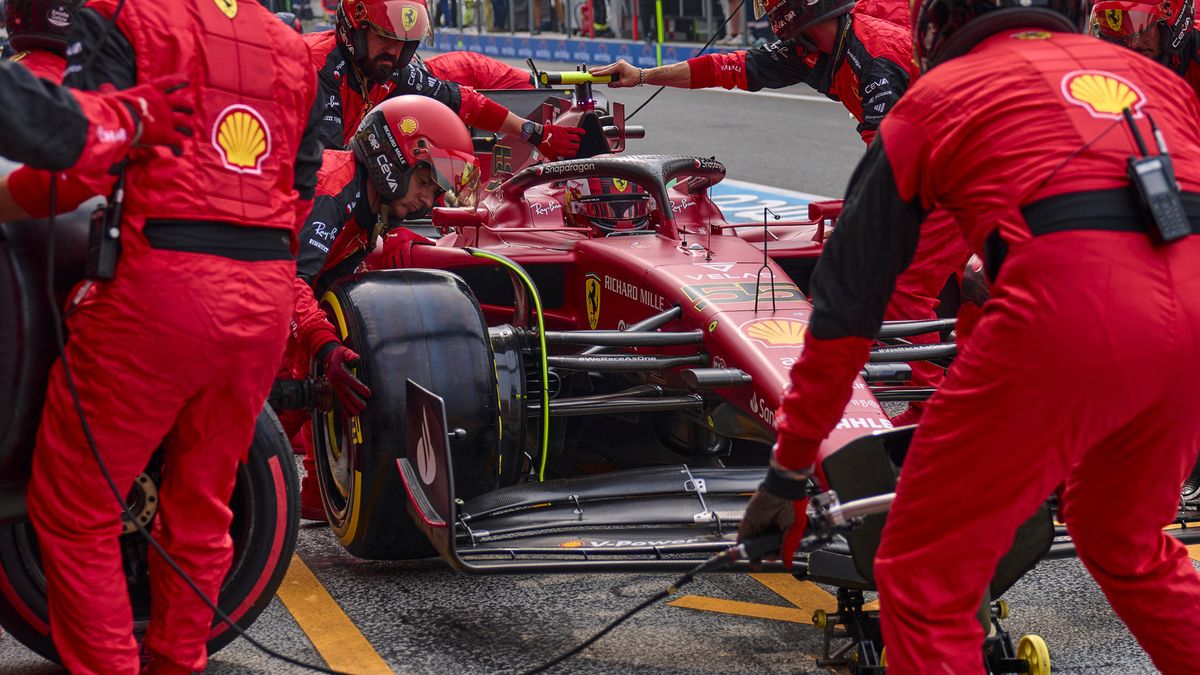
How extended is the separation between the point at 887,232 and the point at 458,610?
6.79 ft

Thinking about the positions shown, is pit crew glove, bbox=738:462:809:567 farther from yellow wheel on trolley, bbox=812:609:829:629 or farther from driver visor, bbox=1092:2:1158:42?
driver visor, bbox=1092:2:1158:42

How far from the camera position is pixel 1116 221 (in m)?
2.86

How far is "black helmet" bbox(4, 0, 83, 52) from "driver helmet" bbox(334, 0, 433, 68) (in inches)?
68.2

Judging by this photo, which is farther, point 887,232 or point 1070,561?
point 1070,561

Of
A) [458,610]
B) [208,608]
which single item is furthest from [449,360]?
[208,608]

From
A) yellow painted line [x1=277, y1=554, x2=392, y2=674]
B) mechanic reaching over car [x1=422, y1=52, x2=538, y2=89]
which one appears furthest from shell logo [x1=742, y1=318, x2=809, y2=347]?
mechanic reaching over car [x1=422, y1=52, x2=538, y2=89]

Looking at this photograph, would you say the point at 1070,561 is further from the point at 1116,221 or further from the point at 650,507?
the point at 1116,221

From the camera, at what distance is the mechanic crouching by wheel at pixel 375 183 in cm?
504

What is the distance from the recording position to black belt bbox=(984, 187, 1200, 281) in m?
2.85

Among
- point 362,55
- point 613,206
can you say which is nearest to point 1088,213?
point 613,206

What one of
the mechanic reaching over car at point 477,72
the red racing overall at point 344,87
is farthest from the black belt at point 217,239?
the mechanic reaching over car at point 477,72

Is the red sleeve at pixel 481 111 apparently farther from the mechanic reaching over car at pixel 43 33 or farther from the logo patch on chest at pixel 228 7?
the logo patch on chest at pixel 228 7

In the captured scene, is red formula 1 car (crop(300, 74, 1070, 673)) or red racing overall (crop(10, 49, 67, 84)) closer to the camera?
red formula 1 car (crop(300, 74, 1070, 673))

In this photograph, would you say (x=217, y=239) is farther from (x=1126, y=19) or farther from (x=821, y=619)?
(x=1126, y=19)
